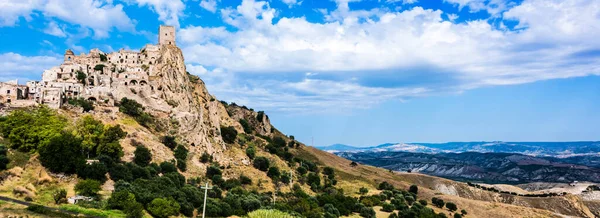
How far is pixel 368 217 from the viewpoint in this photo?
76.6 meters

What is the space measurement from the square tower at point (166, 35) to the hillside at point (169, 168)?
17.8ft

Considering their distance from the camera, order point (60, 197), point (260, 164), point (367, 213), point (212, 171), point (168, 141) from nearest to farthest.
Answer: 1. point (60, 197)
2. point (168, 141)
3. point (212, 171)
4. point (367, 213)
5. point (260, 164)

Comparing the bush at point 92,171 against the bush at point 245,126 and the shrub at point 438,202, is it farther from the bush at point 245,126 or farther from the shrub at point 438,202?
the shrub at point 438,202

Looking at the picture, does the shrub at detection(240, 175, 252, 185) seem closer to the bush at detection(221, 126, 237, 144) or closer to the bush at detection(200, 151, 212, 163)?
the bush at detection(200, 151, 212, 163)

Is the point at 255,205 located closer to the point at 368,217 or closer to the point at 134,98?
the point at 368,217

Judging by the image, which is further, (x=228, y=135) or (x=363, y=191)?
(x=363, y=191)

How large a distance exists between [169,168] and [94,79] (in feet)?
101

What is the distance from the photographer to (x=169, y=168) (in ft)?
208

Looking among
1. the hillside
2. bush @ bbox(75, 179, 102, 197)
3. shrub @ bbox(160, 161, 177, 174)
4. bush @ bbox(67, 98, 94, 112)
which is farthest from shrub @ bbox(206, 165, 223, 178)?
bush @ bbox(75, 179, 102, 197)

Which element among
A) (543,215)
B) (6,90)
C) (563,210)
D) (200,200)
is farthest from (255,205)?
(563,210)

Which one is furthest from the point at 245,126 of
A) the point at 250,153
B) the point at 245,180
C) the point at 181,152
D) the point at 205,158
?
the point at 181,152

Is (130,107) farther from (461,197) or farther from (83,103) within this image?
(461,197)

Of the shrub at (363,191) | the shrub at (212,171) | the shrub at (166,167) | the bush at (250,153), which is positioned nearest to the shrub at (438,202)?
the shrub at (363,191)

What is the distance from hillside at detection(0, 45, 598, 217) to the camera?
46025 millimetres
